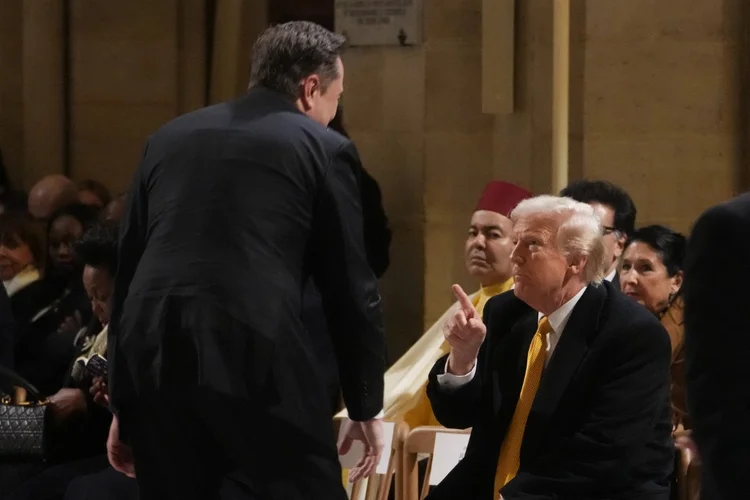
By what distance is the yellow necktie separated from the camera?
3400 millimetres

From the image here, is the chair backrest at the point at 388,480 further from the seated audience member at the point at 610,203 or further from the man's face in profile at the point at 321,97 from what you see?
the man's face in profile at the point at 321,97

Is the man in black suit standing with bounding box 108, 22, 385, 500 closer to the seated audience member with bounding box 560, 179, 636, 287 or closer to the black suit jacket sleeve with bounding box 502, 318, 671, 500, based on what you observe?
the black suit jacket sleeve with bounding box 502, 318, 671, 500

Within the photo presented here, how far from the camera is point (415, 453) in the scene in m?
4.33

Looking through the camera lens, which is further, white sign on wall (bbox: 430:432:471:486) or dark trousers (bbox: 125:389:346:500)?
white sign on wall (bbox: 430:432:471:486)

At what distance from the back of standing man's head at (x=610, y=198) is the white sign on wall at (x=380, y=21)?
1648mm

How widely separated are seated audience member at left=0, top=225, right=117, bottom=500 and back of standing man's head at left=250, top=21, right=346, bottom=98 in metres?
1.78

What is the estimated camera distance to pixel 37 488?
4.84m

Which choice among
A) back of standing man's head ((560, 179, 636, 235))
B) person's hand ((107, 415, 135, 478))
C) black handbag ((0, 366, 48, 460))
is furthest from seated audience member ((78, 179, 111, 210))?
person's hand ((107, 415, 135, 478))

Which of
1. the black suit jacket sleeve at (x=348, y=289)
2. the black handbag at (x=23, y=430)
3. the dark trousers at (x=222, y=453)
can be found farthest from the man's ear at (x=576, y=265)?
the black handbag at (x=23, y=430)

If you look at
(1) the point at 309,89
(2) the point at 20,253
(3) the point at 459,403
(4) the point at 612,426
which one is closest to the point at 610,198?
(3) the point at 459,403

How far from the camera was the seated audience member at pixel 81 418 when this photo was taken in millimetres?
4750

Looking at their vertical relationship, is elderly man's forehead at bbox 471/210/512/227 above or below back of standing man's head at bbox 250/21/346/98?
below

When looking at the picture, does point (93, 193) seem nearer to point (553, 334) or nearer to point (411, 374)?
point (411, 374)

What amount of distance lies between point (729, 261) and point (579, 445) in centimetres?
149
